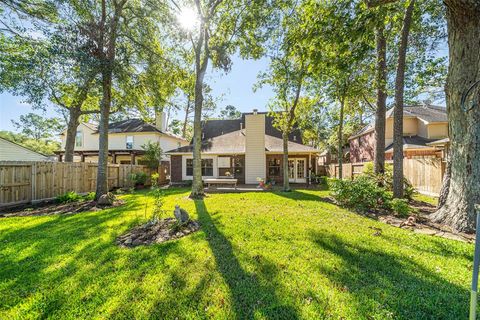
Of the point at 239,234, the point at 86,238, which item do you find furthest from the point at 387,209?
the point at 86,238

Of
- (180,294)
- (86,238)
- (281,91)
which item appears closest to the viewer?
(180,294)

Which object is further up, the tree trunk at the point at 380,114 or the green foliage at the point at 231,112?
the green foliage at the point at 231,112

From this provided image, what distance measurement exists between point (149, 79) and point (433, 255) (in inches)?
494

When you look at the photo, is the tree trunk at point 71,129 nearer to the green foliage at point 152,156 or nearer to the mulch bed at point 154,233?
the green foliage at point 152,156

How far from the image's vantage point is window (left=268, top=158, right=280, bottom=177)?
1688cm


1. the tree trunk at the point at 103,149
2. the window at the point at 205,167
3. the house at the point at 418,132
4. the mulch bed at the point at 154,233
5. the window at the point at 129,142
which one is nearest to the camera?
the mulch bed at the point at 154,233

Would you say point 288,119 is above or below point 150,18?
below

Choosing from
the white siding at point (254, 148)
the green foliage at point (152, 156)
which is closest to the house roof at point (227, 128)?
the white siding at point (254, 148)

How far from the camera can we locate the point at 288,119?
12688 mm

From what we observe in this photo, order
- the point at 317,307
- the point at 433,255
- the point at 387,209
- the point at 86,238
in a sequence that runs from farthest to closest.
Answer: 1. the point at 387,209
2. the point at 86,238
3. the point at 433,255
4. the point at 317,307

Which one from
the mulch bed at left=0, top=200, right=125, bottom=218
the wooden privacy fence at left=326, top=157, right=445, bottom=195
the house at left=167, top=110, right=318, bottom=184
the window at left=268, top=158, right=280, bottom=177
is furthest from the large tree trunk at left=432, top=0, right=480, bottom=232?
the mulch bed at left=0, top=200, right=125, bottom=218

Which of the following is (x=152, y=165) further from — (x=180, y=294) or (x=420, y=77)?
(x=420, y=77)

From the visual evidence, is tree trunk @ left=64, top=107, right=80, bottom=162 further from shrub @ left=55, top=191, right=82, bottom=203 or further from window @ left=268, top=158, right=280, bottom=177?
window @ left=268, top=158, right=280, bottom=177

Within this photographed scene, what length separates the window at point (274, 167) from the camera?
1688 cm
